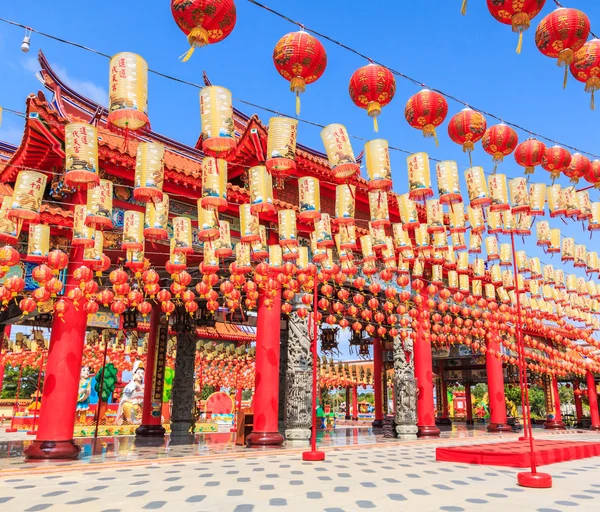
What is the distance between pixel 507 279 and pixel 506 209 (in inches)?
279

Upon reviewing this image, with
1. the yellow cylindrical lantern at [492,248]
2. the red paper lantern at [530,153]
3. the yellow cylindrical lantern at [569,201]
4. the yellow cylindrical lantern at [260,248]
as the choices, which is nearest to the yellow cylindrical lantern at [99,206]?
the yellow cylindrical lantern at [260,248]

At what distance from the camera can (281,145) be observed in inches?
288

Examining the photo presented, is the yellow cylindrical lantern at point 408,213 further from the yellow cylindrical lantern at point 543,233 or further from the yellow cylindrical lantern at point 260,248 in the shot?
the yellow cylindrical lantern at point 543,233

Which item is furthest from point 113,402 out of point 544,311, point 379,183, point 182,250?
point 379,183

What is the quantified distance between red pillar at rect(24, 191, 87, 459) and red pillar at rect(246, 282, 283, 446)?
4.05m

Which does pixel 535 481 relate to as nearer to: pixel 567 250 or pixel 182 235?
pixel 182 235

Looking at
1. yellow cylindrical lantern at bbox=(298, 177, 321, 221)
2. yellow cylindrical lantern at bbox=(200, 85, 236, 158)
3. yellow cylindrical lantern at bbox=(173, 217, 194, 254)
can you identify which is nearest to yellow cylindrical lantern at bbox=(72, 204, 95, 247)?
yellow cylindrical lantern at bbox=(173, 217, 194, 254)

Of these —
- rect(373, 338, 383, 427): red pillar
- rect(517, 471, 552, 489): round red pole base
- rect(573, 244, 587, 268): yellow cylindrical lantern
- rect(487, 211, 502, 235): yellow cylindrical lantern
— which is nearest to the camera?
rect(517, 471, 552, 489): round red pole base

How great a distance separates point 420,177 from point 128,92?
5.19 m

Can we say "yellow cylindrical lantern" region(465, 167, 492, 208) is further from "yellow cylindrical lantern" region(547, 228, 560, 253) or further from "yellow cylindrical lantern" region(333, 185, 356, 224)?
"yellow cylindrical lantern" region(547, 228, 560, 253)

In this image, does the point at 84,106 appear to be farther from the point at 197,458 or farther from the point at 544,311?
the point at 544,311

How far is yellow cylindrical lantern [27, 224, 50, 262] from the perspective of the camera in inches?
344

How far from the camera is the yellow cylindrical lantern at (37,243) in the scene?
873cm

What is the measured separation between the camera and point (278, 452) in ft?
34.0
